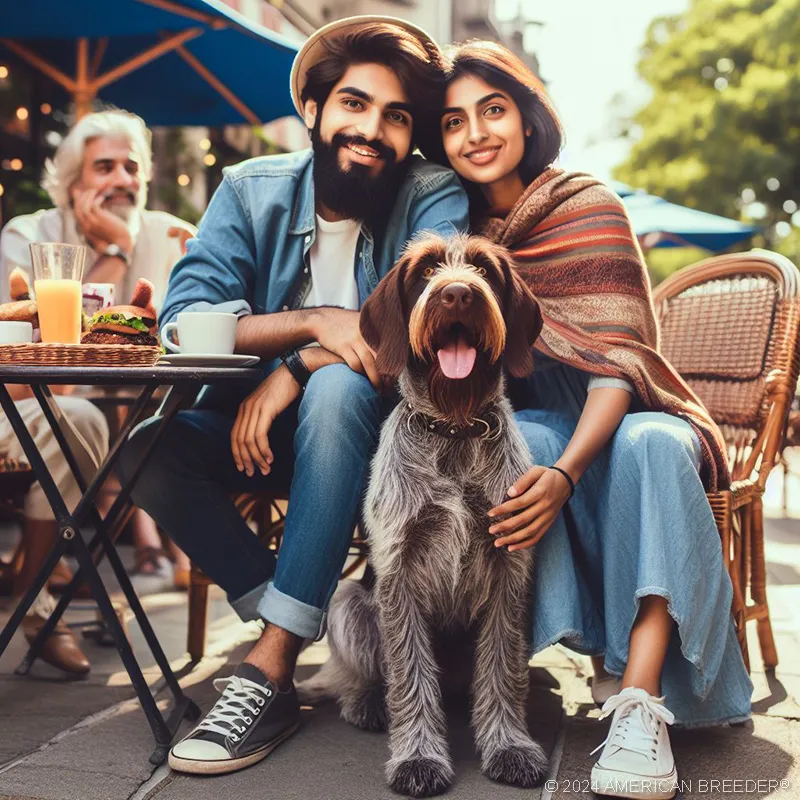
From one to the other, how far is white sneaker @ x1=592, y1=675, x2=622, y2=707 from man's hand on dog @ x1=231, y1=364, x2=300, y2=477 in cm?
116

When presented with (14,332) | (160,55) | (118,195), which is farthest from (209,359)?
(160,55)

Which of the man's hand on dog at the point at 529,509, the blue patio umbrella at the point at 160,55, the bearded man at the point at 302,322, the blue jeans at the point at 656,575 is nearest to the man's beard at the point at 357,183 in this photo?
the bearded man at the point at 302,322

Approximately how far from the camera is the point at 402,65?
2781 mm

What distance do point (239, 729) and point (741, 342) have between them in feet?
7.27

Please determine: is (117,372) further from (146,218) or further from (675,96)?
(675,96)

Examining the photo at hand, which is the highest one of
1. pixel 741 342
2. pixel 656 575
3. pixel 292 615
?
pixel 741 342

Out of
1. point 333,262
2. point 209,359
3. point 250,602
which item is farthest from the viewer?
point 333,262

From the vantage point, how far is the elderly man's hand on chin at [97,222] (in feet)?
13.3

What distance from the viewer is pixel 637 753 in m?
2.07

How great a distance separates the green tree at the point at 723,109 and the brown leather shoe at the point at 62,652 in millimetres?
19105

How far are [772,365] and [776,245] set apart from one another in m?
19.0

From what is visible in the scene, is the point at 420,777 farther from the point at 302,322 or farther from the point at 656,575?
the point at 302,322

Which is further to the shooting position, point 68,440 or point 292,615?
point 68,440

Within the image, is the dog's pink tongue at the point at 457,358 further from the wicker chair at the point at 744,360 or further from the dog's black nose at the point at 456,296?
the wicker chair at the point at 744,360
